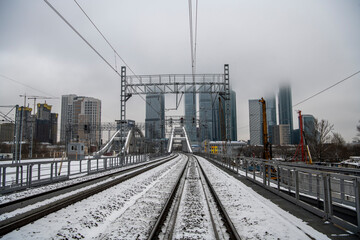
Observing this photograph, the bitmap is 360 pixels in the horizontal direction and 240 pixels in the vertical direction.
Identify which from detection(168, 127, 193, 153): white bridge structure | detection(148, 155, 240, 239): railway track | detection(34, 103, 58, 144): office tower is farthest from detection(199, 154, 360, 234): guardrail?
detection(168, 127, 193, 153): white bridge structure

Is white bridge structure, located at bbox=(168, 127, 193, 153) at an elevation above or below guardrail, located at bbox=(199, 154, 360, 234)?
above

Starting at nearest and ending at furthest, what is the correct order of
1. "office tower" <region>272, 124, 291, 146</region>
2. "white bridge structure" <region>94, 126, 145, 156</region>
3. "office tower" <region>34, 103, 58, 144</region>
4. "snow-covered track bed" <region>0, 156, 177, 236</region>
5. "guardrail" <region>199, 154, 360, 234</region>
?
"guardrail" <region>199, 154, 360, 234</region>, "snow-covered track bed" <region>0, 156, 177, 236</region>, "white bridge structure" <region>94, 126, 145, 156</region>, "office tower" <region>34, 103, 58, 144</region>, "office tower" <region>272, 124, 291, 146</region>

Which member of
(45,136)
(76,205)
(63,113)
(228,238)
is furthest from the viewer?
(63,113)

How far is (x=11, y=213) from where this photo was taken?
258 inches

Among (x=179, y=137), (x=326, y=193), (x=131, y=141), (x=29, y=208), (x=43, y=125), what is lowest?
(x=29, y=208)

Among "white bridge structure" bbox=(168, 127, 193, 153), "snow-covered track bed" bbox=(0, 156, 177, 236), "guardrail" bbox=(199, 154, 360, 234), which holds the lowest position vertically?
"snow-covered track bed" bbox=(0, 156, 177, 236)

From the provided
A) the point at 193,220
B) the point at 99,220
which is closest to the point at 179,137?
the point at 99,220

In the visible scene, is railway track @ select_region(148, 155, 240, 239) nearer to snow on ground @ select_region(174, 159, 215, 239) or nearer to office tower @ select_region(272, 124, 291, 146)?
snow on ground @ select_region(174, 159, 215, 239)

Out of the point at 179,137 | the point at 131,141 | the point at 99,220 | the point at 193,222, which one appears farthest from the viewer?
the point at 179,137

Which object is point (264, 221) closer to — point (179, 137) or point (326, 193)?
point (326, 193)

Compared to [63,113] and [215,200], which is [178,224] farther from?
[63,113]

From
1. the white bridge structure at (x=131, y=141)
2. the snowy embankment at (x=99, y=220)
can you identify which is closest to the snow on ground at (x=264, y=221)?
the snowy embankment at (x=99, y=220)

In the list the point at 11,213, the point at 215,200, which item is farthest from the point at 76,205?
the point at 215,200

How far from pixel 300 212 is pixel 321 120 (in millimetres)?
27940
